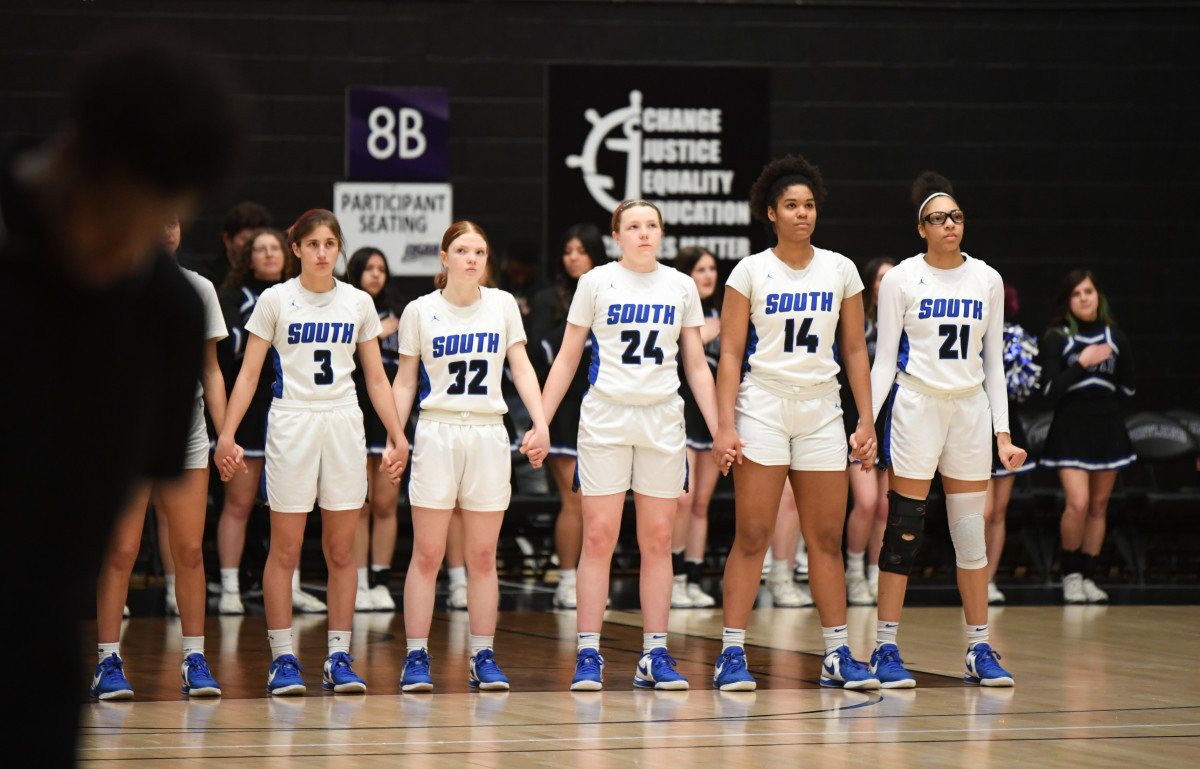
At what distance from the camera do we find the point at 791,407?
514cm

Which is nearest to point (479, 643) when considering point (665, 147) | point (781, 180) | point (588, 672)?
point (588, 672)

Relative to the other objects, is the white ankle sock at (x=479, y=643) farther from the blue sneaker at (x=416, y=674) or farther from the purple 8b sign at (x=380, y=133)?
the purple 8b sign at (x=380, y=133)

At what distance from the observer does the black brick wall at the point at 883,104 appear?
380 inches

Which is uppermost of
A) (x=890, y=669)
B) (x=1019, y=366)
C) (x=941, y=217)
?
(x=941, y=217)

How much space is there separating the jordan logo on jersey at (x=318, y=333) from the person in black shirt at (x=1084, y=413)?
4292 mm

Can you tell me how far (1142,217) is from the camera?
1025 cm

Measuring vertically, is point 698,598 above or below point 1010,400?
below

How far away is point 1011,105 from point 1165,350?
2.01 meters

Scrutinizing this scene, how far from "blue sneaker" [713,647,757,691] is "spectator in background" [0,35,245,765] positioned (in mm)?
3764

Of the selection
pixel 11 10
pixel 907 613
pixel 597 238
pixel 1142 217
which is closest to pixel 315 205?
pixel 11 10

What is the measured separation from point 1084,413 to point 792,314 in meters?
3.46

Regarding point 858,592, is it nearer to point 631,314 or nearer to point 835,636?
point 835,636

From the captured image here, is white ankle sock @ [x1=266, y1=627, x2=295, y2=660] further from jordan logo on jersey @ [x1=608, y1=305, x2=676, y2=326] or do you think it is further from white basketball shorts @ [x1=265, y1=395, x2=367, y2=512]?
jordan logo on jersey @ [x1=608, y1=305, x2=676, y2=326]

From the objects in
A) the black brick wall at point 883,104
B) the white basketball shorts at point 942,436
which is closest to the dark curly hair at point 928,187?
the white basketball shorts at point 942,436
